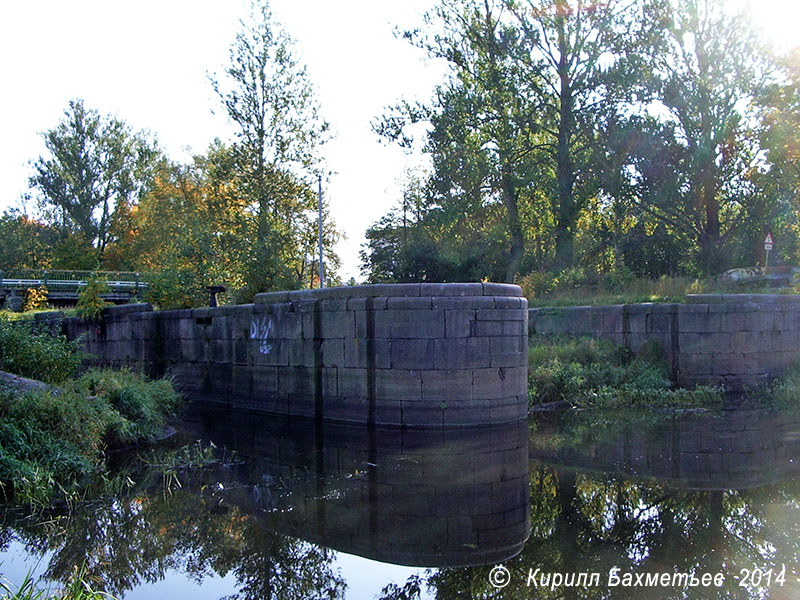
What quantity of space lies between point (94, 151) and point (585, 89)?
37.3 metres

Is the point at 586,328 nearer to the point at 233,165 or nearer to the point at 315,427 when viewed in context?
the point at 315,427

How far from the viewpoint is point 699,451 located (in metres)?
9.27

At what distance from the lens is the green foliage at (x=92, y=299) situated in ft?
57.1

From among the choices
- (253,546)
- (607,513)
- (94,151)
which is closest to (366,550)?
(253,546)

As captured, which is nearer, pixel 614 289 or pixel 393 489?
pixel 393 489

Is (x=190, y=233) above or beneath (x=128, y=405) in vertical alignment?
above

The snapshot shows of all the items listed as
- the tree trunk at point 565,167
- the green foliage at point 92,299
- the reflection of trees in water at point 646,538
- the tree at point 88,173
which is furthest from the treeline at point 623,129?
the tree at point 88,173

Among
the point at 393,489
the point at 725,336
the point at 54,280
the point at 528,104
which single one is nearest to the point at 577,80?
the point at 528,104

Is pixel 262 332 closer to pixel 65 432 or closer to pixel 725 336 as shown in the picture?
pixel 65 432

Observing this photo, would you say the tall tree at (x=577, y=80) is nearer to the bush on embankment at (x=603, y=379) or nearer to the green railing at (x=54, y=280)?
the bush on embankment at (x=603, y=379)

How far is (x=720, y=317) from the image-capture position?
569 inches

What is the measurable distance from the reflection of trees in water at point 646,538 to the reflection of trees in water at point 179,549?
89 centimetres

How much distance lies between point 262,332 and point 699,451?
7.81 meters

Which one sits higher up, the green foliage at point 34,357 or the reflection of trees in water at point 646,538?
the green foliage at point 34,357
